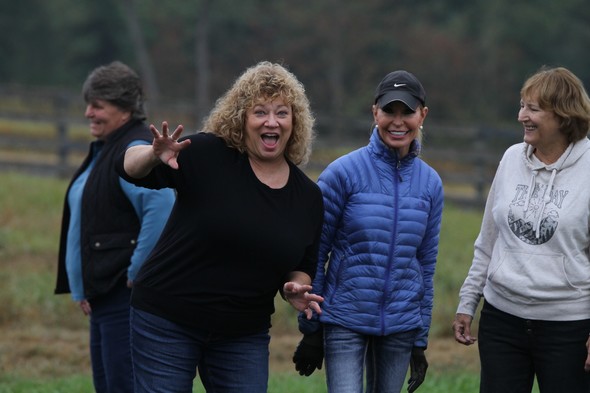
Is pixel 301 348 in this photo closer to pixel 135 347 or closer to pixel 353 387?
pixel 353 387

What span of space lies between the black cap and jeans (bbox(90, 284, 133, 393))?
1728mm

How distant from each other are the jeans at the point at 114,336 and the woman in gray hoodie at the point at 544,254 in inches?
70.2

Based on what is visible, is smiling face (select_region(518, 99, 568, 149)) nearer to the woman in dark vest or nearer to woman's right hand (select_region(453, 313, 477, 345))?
woman's right hand (select_region(453, 313, 477, 345))

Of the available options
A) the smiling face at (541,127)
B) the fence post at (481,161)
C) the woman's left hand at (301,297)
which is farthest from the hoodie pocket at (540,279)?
the fence post at (481,161)

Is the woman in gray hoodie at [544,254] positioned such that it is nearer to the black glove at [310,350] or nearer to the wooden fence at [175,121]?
the black glove at [310,350]

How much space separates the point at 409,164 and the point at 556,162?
0.64m

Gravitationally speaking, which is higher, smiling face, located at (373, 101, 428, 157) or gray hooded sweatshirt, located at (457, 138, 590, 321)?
smiling face, located at (373, 101, 428, 157)

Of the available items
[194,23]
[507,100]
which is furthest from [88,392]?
[194,23]

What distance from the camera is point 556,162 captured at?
496cm

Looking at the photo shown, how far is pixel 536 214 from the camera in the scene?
4.88m

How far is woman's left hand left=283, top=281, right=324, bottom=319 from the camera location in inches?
183

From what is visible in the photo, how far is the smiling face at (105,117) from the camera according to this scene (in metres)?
6.05

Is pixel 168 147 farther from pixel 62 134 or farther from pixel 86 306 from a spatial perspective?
pixel 62 134

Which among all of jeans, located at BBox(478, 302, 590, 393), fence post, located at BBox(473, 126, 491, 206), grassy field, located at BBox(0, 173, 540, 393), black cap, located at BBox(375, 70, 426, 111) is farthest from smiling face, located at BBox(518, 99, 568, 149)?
fence post, located at BBox(473, 126, 491, 206)
